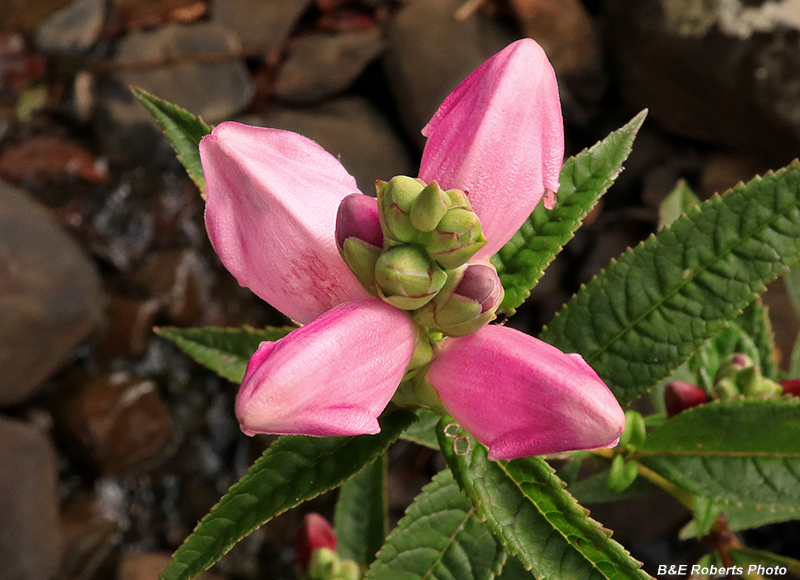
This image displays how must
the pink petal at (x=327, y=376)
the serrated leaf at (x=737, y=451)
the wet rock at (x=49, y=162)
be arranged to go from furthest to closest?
the wet rock at (x=49, y=162)
the serrated leaf at (x=737, y=451)
the pink petal at (x=327, y=376)

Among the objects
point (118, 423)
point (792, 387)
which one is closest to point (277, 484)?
point (792, 387)

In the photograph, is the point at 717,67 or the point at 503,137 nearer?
the point at 503,137

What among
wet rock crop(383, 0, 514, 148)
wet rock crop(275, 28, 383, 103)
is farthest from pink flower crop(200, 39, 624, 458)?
wet rock crop(275, 28, 383, 103)

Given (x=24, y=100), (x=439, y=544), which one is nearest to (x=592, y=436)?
(x=439, y=544)

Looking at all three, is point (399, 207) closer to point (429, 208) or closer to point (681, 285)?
point (429, 208)

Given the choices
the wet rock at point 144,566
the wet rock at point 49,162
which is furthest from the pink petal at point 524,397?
the wet rock at point 49,162

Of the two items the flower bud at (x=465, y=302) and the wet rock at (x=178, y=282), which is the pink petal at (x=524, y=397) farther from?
the wet rock at (x=178, y=282)

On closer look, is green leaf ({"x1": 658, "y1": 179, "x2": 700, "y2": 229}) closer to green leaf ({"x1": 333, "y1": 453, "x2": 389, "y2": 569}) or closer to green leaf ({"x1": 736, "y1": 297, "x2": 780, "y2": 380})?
green leaf ({"x1": 736, "y1": 297, "x2": 780, "y2": 380})

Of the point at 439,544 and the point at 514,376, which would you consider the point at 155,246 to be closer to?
the point at 439,544
